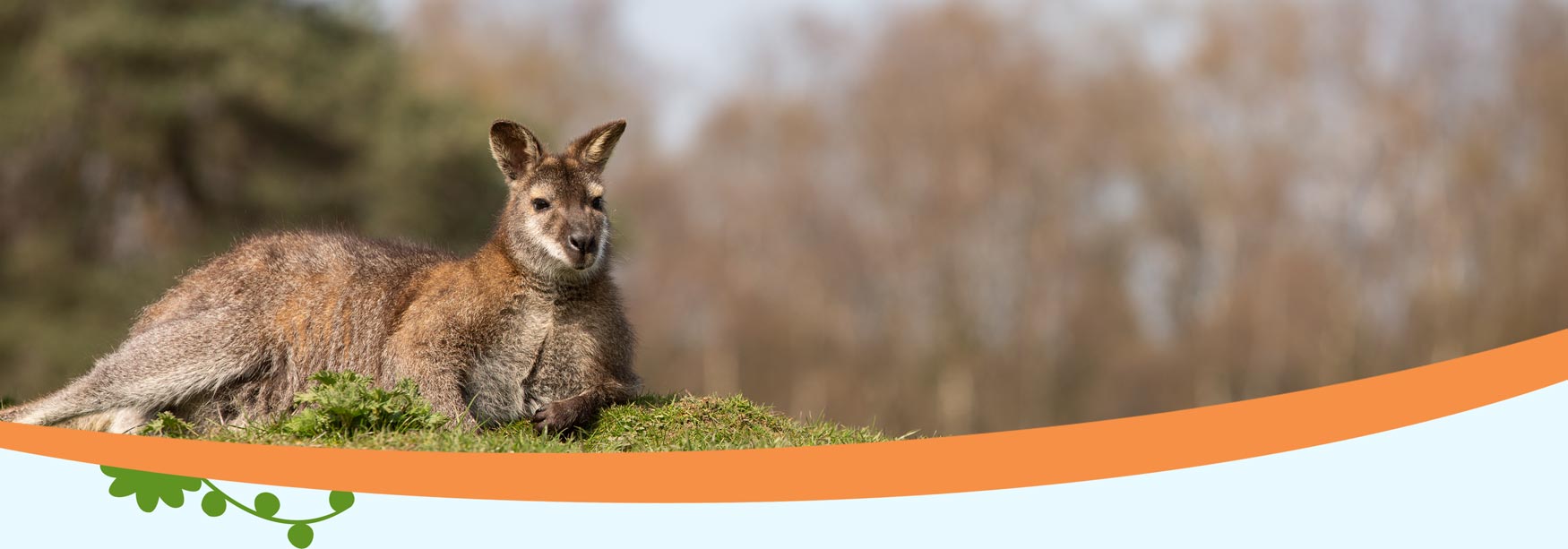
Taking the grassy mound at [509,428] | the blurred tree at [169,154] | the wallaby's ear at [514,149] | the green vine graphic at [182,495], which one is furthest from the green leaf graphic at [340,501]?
the blurred tree at [169,154]

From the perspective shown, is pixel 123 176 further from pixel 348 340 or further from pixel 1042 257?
pixel 348 340

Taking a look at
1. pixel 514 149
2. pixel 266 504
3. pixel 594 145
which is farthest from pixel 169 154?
pixel 266 504

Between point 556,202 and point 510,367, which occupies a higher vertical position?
point 556,202

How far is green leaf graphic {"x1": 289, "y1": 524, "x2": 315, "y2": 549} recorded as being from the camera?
6.29 metres

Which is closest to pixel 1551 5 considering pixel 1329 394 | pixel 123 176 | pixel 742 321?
pixel 742 321

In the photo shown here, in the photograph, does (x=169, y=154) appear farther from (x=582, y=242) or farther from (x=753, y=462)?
(x=753, y=462)

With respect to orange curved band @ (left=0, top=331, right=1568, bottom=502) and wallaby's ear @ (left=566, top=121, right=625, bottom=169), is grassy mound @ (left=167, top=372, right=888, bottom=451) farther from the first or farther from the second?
wallaby's ear @ (left=566, top=121, right=625, bottom=169)

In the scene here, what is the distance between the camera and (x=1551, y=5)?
107 feet

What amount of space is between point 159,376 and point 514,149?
9.99 feet

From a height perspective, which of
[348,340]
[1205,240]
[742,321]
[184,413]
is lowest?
[184,413]

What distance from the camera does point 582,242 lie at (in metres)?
9.37

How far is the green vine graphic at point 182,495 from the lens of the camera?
6492mm

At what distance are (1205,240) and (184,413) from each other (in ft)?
105

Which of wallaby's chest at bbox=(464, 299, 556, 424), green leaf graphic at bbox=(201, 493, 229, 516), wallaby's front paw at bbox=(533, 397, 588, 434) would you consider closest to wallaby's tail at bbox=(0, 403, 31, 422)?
wallaby's chest at bbox=(464, 299, 556, 424)
